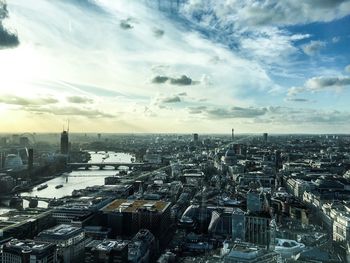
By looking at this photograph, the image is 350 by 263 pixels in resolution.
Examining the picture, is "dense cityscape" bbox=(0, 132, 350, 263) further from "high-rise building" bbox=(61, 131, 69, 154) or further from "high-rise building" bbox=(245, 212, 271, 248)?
"high-rise building" bbox=(61, 131, 69, 154)

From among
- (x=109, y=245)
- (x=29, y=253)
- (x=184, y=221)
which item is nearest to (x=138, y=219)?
(x=184, y=221)

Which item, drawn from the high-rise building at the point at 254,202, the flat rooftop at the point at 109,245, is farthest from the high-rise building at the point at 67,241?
the high-rise building at the point at 254,202

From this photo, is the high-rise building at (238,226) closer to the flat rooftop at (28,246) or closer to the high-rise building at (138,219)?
the high-rise building at (138,219)

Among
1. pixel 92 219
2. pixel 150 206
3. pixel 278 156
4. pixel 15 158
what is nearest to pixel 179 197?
pixel 150 206

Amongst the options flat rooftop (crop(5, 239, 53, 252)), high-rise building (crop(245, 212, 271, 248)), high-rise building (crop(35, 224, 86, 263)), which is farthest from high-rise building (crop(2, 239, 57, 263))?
high-rise building (crop(245, 212, 271, 248))

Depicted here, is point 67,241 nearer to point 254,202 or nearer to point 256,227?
point 256,227

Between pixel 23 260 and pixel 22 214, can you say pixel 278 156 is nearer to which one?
pixel 22 214
